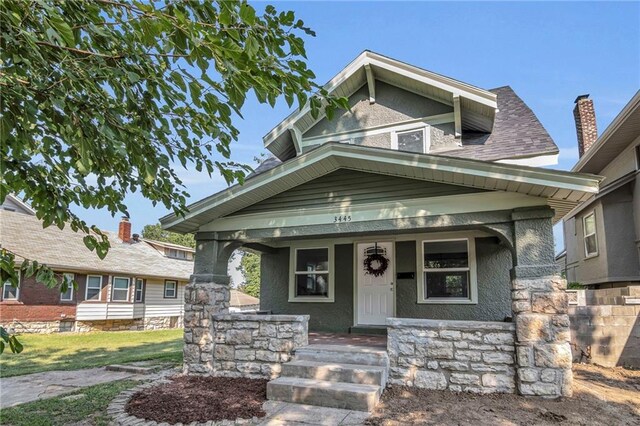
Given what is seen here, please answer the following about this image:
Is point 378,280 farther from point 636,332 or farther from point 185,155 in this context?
point 185,155

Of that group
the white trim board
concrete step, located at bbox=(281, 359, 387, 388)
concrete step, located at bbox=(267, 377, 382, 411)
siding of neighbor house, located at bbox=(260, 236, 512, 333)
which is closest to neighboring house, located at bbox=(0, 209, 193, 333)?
siding of neighbor house, located at bbox=(260, 236, 512, 333)

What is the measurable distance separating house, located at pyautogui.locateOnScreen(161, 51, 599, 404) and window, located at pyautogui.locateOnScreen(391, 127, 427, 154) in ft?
0.10

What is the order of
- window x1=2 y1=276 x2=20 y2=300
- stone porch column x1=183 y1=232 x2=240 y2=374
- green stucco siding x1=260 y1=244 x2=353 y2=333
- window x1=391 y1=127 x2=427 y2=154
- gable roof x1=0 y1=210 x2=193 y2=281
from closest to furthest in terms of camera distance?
1. stone porch column x1=183 y1=232 x2=240 y2=374
2. window x1=391 y1=127 x2=427 y2=154
3. green stucco siding x1=260 y1=244 x2=353 y2=333
4. window x1=2 y1=276 x2=20 y2=300
5. gable roof x1=0 y1=210 x2=193 y2=281

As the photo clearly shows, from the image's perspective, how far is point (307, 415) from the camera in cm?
450

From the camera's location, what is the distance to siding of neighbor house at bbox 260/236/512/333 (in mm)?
7402

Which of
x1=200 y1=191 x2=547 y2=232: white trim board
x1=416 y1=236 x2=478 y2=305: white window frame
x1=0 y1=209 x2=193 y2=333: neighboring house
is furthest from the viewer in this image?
x1=0 y1=209 x2=193 y2=333: neighboring house

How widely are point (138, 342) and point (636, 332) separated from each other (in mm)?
12920

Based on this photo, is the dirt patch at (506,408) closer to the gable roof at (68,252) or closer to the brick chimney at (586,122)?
the brick chimney at (586,122)

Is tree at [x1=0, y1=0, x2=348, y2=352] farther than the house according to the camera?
No

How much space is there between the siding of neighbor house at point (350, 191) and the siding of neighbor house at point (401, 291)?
8.43ft

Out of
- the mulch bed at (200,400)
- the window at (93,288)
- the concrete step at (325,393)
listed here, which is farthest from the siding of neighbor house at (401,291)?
the window at (93,288)

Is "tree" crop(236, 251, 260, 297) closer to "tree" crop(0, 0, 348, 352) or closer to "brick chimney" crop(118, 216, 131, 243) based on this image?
"brick chimney" crop(118, 216, 131, 243)

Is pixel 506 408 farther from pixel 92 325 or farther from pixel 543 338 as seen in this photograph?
pixel 92 325

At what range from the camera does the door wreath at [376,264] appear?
8.27m
